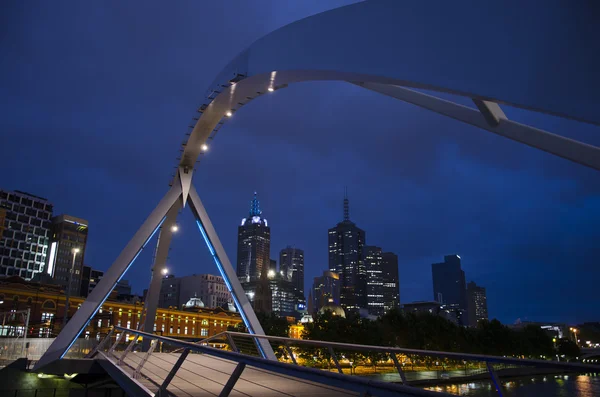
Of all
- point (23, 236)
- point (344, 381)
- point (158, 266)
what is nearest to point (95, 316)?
point (158, 266)

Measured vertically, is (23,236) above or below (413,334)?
above

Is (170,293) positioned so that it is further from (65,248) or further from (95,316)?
(95,316)

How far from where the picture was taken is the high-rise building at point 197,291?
5271 inches

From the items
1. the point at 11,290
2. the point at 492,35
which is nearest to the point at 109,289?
the point at 492,35

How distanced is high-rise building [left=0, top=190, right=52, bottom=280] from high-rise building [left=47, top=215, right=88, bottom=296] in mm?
2081

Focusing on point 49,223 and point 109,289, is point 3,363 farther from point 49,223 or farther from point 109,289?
point 49,223

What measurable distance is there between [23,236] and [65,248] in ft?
31.3

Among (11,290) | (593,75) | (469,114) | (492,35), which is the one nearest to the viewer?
(593,75)

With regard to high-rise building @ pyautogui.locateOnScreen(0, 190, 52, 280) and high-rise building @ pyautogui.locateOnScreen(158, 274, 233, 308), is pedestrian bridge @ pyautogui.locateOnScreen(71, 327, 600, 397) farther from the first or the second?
high-rise building @ pyautogui.locateOnScreen(158, 274, 233, 308)

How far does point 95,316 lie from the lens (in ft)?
172

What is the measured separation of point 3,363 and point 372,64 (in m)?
23.1

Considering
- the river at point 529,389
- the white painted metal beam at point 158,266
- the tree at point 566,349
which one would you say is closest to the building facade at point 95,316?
the white painted metal beam at point 158,266

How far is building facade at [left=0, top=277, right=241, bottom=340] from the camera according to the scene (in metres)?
56.1

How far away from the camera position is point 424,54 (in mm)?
5461
